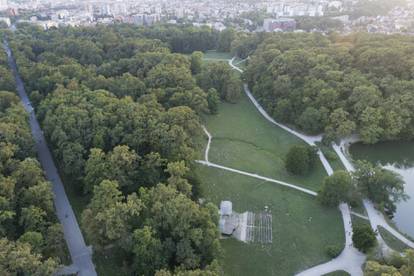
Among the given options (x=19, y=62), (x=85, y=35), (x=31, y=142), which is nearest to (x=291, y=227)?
(x=31, y=142)

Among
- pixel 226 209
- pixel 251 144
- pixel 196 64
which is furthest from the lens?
pixel 196 64

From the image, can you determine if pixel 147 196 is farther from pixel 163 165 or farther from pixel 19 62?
pixel 19 62

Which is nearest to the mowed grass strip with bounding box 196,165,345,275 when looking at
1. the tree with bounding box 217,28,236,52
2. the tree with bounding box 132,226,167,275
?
the tree with bounding box 132,226,167,275

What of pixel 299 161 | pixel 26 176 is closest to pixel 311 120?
pixel 299 161

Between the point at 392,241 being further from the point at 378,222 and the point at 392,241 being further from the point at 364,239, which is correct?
the point at 364,239

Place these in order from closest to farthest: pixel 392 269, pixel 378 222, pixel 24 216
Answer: pixel 392 269 < pixel 24 216 < pixel 378 222
